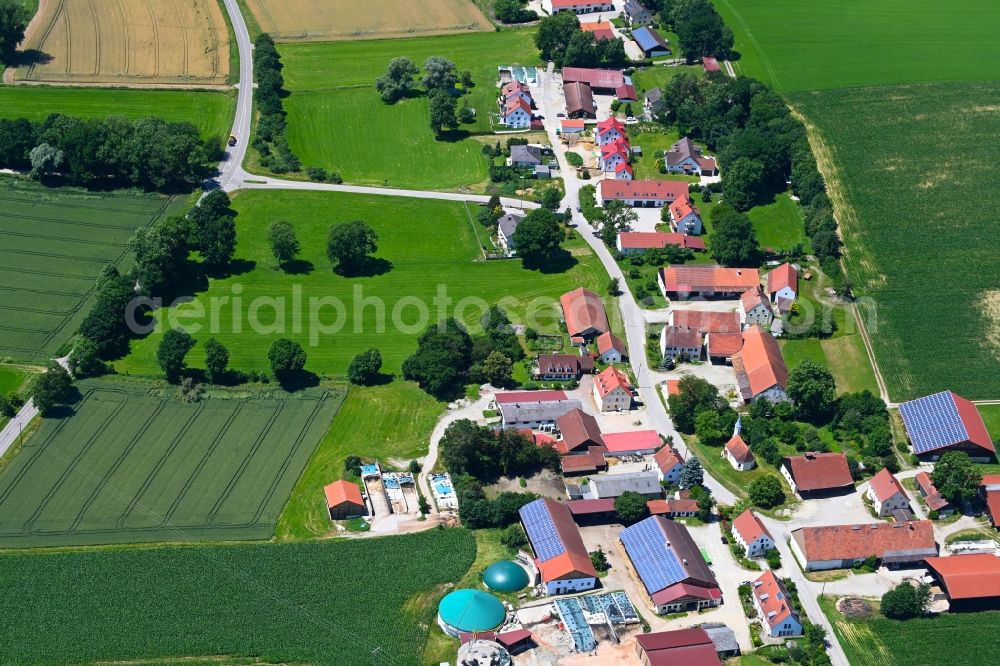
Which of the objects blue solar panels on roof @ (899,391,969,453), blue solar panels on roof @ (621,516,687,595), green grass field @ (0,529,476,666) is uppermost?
blue solar panels on roof @ (899,391,969,453)

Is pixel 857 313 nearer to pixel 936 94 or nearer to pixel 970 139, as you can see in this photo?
pixel 970 139

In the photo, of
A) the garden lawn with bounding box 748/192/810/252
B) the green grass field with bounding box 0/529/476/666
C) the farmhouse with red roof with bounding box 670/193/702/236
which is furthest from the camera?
the farmhouse with red roof with bounding box 670/193/702/236

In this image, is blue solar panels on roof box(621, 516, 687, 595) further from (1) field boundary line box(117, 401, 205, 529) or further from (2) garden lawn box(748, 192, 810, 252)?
(2) garden lawn box(748, 192, 810, 252)

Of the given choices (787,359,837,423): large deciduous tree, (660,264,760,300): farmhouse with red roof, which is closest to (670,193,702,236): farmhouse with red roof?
(660,264,760,300): farmhouse with red roof

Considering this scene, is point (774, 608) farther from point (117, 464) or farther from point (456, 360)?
point (117, 464)

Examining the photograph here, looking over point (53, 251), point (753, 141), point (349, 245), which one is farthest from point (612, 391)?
point (53, 251)

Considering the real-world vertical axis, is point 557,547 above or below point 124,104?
below

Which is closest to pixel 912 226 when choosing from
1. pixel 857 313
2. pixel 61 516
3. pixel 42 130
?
pixel 857 313
